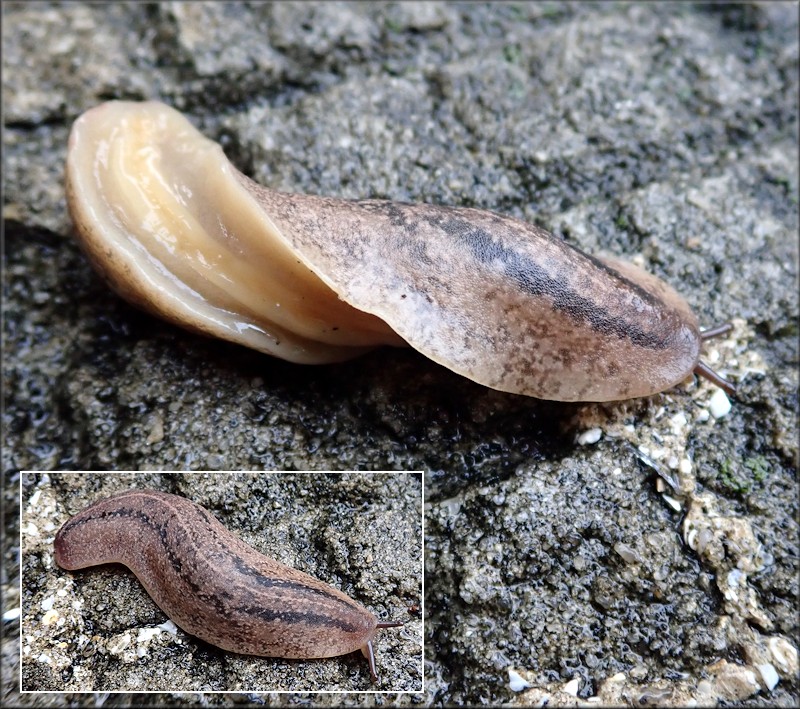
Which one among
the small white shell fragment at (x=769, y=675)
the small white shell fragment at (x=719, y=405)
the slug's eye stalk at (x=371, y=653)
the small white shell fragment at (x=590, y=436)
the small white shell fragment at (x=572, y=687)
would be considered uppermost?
the small white shell fragment at (x=719, y=405)

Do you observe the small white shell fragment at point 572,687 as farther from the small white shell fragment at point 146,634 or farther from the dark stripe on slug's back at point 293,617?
the small white shell fragment at point 146,634

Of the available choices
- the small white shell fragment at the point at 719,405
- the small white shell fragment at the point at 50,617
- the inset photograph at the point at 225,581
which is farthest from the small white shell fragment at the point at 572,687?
the small white shell fragment at the point at 50,617

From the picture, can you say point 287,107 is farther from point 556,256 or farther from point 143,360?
point 556,256

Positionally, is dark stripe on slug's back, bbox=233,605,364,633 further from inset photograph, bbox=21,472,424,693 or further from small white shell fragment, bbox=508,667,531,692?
small white shell fragment, bbox=508,667,531,692

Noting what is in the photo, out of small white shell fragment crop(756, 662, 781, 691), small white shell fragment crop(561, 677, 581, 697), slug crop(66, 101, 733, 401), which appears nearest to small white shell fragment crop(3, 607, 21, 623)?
slug crop(66, 101, 733, 401)

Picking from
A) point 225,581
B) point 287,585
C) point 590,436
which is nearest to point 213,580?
point 225,581

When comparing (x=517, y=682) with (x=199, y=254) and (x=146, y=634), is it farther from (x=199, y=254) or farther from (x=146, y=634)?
(x=199, y=254)

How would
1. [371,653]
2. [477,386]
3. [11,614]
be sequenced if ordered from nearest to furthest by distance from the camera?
[371,653] < [11,614] < [477,386]
